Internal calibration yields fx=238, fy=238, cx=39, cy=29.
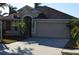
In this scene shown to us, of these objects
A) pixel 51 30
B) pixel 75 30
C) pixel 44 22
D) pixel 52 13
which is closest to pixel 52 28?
pixel 51 30

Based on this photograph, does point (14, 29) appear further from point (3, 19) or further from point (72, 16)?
point (72, 16)

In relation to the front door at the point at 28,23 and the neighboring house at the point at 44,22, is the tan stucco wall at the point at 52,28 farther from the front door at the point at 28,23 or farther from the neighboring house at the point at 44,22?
the front door at the point at 28,23

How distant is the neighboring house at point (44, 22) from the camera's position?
196 inches

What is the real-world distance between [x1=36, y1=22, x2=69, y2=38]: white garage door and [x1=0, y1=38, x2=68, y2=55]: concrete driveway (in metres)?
0.11

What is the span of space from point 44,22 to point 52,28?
0.21 metres

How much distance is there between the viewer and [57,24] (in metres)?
4.96

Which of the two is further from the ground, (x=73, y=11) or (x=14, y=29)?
(x=73, y=11)

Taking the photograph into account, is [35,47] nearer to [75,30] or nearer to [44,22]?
[44,22]

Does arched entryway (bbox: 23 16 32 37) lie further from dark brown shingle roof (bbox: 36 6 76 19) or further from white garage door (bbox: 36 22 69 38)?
dark brown shingle roof (bbox: 36 6 76 19)

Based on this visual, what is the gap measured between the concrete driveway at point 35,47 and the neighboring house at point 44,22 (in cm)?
13

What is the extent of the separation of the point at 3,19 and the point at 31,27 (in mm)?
631

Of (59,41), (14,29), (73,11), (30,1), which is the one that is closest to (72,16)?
(73,11)

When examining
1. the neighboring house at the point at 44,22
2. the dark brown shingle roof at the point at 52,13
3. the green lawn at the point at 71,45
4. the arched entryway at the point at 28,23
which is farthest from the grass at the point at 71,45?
the arched entryway at the point at 28,23

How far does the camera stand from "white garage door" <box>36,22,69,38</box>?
4984 mm
